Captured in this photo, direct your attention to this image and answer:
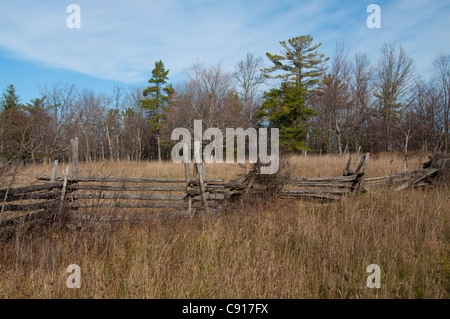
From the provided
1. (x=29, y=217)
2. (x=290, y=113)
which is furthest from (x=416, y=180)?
(x=290, y=113)

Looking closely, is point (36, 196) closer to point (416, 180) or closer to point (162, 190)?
point (162, 190)

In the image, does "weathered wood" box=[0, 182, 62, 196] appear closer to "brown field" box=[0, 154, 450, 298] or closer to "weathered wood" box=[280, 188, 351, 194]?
"brown field" box=[0, 154, 450, 298]

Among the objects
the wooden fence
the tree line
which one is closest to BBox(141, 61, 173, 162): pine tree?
the tree line

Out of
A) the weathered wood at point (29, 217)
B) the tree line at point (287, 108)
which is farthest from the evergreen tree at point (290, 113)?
the weathered wood at point (29, 217)

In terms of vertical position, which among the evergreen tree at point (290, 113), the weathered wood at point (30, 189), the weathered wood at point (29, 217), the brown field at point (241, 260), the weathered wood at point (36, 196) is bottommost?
the brown field at point (241, 260)

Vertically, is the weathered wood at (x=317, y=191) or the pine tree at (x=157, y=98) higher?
the pine tree at (x=157, y=98)

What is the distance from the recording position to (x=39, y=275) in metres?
2.99

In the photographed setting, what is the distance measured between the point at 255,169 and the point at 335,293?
12.4 ft

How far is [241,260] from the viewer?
3301 mm

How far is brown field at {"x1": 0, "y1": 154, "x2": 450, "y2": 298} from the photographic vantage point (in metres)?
2.76

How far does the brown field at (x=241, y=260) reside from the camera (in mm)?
2764

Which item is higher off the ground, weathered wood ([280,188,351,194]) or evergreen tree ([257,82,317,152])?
evergreen tree ([257,82,317,152])

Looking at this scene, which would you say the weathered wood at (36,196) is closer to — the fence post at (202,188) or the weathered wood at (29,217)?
the weathered wood at (29,217)
